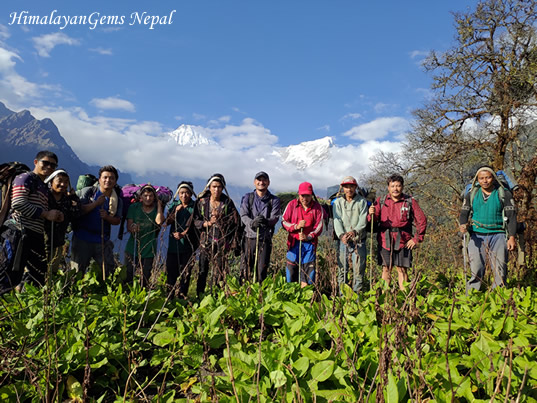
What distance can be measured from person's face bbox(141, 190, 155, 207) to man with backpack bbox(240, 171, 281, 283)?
143 cm

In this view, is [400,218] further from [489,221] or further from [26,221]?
[26,221]

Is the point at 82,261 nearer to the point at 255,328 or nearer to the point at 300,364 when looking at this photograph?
the point at 255,328

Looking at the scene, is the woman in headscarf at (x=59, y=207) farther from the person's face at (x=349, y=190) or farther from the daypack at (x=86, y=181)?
the person's face at (x=349, y=190)

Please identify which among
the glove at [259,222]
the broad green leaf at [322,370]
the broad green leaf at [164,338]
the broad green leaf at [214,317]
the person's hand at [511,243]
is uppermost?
the glove at [259,222]

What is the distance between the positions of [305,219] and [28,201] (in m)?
→ 3.79

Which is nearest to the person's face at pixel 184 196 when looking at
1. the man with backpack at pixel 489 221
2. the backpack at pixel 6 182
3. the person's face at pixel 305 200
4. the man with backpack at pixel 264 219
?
the man with backpack at pixel 264 219

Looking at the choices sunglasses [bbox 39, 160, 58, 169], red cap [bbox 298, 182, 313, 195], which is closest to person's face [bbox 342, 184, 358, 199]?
red cap [bbox 298, 182, 313, 195]

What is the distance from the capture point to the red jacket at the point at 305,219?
5.73 meters

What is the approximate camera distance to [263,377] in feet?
7.39

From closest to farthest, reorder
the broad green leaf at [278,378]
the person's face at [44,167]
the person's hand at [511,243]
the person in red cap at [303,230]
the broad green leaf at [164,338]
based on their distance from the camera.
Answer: the broad green leaf at [278,378] < the broad green leaf at [164,338] < the person's face at [44,167] < the person's hand at [511,243] < the person in red cap at [303,230]

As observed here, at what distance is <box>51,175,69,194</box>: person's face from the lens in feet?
15.6

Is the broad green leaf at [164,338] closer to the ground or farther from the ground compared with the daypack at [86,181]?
closer to the ground

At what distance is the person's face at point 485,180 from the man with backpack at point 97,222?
5330 mm

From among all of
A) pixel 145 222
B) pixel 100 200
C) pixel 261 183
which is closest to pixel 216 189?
pixel 261 183
